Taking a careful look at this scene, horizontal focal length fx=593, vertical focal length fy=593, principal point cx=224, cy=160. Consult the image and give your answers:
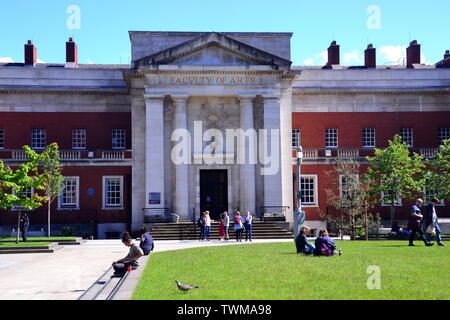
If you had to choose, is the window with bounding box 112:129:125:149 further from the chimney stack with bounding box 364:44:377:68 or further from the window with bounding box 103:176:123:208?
the chimney stack with bounding box 364:44:377:68

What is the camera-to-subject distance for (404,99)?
140ft

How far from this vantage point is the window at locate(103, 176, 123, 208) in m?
39.6

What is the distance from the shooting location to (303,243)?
20000 mm

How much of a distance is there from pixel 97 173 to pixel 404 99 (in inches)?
875

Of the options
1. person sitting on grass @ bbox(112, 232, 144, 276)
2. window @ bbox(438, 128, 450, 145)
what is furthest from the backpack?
window @ bbox(438, 128, 450, 145)

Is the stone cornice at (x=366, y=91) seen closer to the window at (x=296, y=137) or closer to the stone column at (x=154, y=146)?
the window at (x=296, y=137)

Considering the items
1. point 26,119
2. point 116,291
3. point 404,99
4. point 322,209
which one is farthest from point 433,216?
point 26,119

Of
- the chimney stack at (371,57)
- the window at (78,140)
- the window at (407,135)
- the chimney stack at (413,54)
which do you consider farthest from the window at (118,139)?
the chimney stack at (413,54)

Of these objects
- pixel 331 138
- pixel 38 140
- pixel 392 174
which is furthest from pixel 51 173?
pixel 392 174

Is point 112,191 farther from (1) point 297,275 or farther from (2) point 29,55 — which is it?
(1) point 297,275

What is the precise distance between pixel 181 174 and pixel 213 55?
7.66 m

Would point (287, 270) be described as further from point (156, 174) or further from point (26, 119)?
point (26, 119)

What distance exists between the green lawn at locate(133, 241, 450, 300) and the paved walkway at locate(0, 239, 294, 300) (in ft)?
5.84

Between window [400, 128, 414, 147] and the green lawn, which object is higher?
window [400, 128, 414, 147]
